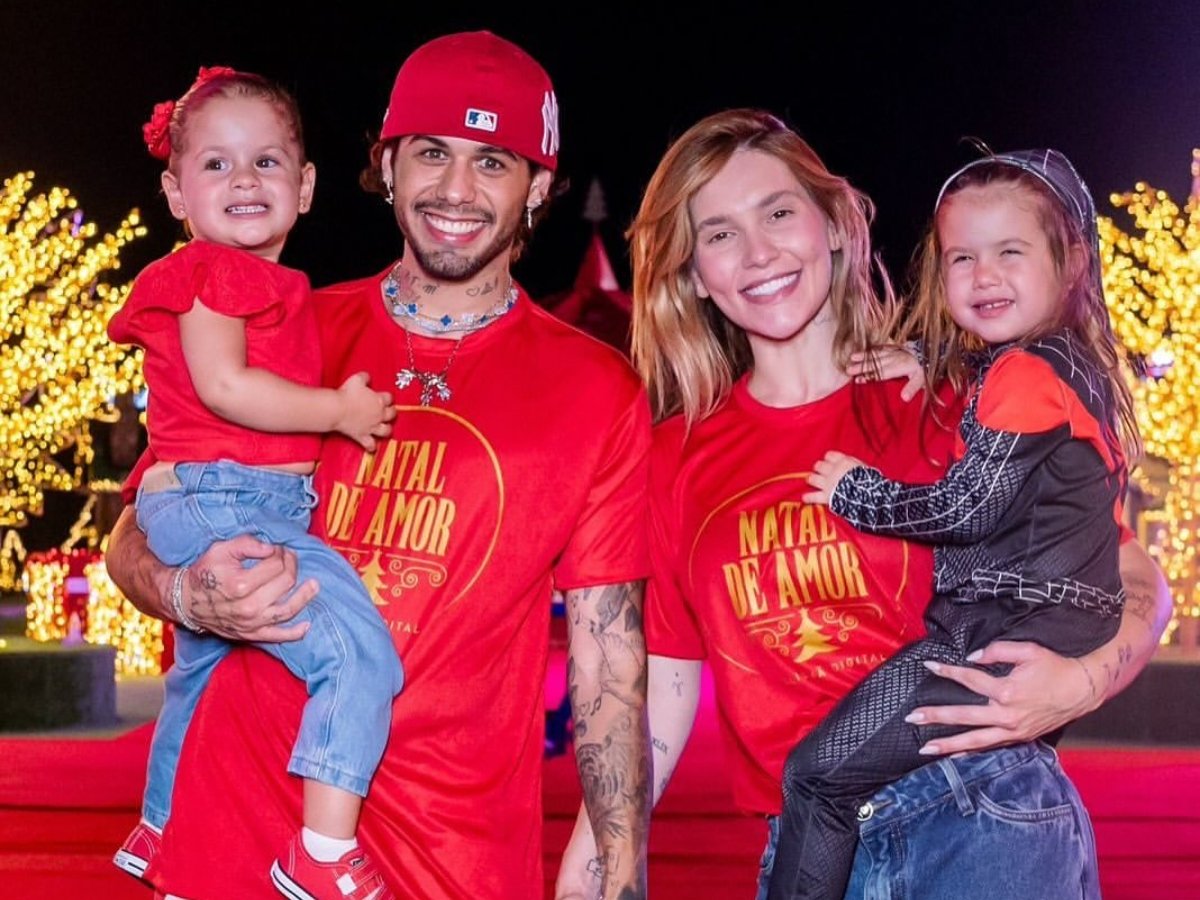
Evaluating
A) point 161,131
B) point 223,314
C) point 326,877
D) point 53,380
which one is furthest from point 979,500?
point 53,380

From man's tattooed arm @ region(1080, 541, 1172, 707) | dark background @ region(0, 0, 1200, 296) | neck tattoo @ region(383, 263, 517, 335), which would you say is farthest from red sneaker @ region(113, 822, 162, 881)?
dark background @ region(0, 0, 1200, 296)

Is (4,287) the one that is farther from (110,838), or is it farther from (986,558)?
(986,558)

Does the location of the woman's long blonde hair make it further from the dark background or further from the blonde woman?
the dark background

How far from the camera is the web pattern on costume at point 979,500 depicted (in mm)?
2842

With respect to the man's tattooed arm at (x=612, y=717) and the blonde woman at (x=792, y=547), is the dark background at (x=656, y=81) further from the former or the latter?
the man's tattooed arm at (x=612, y=717)

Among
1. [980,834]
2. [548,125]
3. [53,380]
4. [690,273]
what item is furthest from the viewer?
[53,380]

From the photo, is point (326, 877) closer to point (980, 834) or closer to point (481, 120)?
point (980, 834)

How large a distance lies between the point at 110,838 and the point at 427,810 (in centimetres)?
518

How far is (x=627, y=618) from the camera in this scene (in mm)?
3092

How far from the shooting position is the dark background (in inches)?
698

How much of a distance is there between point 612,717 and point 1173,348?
9401 mm

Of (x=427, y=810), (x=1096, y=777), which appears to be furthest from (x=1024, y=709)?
(x=1096, y=777)

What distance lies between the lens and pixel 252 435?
300cm

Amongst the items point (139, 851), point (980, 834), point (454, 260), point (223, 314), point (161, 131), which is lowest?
point (139, 851)
